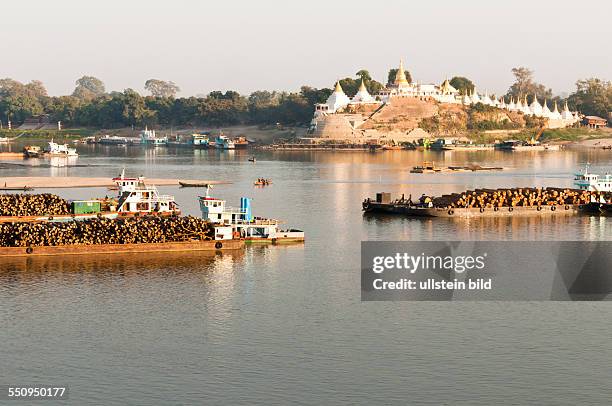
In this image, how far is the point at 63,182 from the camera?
126 metres

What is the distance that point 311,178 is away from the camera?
463ft

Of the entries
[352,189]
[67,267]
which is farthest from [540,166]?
[67,267]

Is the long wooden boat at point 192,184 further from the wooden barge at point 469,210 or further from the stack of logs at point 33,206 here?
the stack of logs at point 33,206

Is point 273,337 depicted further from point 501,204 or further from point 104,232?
point 501,204

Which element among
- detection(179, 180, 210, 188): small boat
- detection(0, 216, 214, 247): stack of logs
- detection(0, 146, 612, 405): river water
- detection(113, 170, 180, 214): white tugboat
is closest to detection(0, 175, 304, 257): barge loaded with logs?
detection(0, 216, 214, 247): stack of logs

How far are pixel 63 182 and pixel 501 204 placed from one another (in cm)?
5738

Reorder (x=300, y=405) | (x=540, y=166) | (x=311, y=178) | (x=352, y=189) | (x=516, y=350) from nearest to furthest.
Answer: (x=300, y=405) < (x=516, y=350) < (x=352, y=189) < (x=311, y=178) < (x=540, y=166)

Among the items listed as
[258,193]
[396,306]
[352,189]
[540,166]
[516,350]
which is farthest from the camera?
[540,166]

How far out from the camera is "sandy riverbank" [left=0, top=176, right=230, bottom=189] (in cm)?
12181

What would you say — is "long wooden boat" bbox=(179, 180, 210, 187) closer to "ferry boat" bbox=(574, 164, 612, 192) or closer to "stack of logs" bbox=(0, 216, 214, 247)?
"ferry boat" bbox=(574, 164, 612, 192)

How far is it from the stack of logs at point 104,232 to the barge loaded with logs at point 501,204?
26689mm

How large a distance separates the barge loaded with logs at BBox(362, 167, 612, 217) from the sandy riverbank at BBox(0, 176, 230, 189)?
40730 millimetres

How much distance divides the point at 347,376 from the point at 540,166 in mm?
140438

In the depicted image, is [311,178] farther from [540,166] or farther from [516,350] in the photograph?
[516,350]
